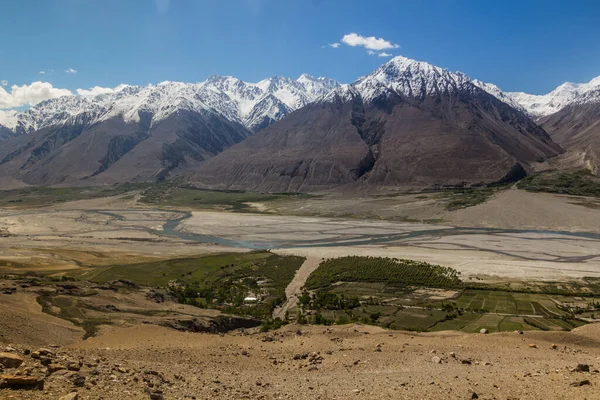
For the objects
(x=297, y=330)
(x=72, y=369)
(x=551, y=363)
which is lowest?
(x=297, y=330)

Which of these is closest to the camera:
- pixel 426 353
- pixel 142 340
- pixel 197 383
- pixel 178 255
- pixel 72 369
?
pixel 72 369

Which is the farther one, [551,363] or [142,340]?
[142,340]

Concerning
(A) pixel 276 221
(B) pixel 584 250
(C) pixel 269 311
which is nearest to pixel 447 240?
(B) pixel 584 250

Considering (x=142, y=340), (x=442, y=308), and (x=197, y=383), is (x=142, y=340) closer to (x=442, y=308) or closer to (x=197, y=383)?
(x=197, y=383)

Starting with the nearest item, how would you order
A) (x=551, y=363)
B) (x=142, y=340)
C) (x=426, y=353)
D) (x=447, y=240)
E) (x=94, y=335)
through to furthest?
(x=551, y=363)
(x=426, y=353)
(x=142, y=340)
(x=94, y=335)
(x=447, y=240)

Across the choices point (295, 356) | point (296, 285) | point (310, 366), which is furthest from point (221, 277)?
point (310, 366)

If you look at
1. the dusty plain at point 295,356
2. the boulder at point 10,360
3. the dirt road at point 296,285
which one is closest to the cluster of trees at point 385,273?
the dirt road at point 296,285

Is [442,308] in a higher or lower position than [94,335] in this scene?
lower
